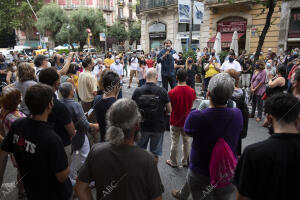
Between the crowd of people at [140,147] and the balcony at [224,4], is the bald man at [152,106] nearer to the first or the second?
the crowd of people at [140,147]

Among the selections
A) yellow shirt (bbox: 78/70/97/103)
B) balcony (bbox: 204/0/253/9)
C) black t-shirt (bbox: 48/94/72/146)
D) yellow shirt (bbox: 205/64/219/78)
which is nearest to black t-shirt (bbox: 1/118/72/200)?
black t-shirt (bbox: 48/94/72/146)

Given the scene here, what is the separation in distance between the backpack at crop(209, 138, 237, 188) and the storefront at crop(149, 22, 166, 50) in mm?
23843

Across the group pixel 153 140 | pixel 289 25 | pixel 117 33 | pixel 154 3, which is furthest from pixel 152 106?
pixel 117 33

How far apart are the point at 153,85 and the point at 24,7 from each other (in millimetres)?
43949

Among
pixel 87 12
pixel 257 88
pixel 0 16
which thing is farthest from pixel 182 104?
pixel 0 16

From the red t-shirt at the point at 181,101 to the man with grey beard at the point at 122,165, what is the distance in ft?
7.59

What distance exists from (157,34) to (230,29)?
33.7 feet

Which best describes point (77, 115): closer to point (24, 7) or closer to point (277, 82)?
point (277, 82)

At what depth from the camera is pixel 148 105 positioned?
10.6 ft

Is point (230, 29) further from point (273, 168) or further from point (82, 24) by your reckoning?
point (82, 24)

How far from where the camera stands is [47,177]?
191 cm

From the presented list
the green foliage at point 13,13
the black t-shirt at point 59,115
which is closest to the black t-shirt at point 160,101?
the black t-shirt at point 59,115

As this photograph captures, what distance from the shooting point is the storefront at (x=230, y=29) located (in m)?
17.6

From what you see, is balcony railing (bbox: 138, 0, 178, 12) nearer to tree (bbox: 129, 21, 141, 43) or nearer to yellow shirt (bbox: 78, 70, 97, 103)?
tree (bbox: 129, 21, 141, 43)
